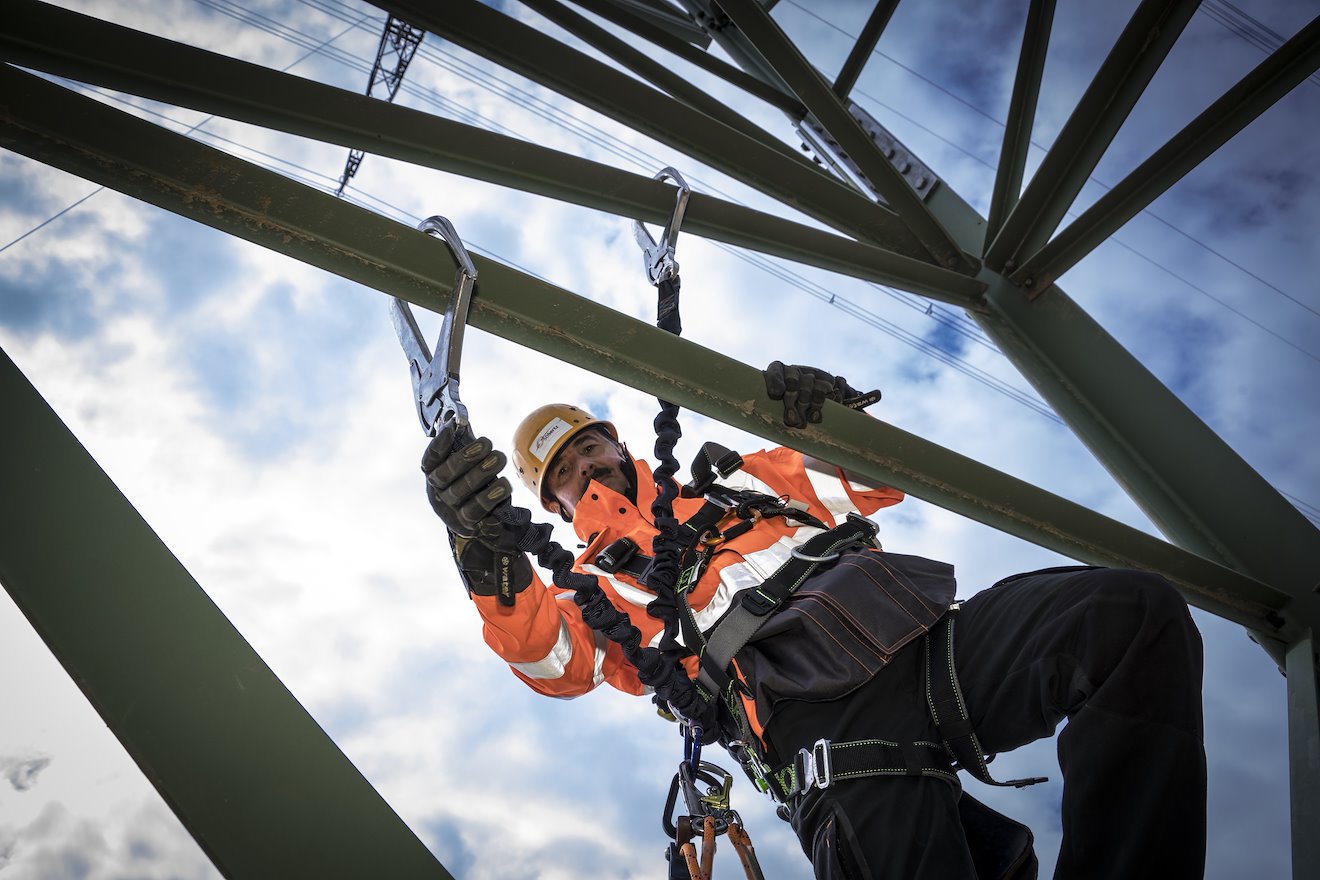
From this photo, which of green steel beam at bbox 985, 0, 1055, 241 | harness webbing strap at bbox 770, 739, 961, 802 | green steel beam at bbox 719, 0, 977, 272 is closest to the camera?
harness webbing strap at bbox 770, 739, 961, 802

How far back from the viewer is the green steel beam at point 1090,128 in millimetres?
2926

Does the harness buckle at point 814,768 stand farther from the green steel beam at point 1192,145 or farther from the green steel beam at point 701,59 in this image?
the green steel beam at point 701,59

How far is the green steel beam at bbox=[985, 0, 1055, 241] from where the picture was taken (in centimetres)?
338

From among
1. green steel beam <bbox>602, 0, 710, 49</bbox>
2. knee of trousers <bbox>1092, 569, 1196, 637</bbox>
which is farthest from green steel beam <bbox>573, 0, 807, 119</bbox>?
knee of trousers <bbox>1092, 569, 1196, 637</bbox>

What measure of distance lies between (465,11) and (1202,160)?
8.61ft

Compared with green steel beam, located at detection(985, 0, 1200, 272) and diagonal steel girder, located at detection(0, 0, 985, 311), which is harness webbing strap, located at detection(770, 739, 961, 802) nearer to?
diagonal steel girder, located at detection(0, 0, 985, 311)

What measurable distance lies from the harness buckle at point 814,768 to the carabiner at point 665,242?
1285 millimetres

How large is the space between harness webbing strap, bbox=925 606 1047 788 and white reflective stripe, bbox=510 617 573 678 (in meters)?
1.20

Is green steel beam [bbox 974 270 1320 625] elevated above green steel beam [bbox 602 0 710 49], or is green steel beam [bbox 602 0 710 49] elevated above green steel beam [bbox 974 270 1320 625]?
green steel beam [bbox 602 0 710 49]

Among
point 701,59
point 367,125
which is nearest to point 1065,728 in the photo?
point 367,125

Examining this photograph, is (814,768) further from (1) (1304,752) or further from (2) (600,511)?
(1) (1304,752)

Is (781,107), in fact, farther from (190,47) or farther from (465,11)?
(190,47)

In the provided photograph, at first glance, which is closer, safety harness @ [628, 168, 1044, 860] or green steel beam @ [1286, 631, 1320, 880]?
safety harness @ [628, 168, 1044, 860]

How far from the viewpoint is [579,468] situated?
12.0 ft
